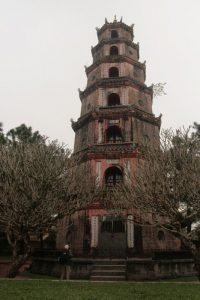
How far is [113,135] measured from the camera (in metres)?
24.5

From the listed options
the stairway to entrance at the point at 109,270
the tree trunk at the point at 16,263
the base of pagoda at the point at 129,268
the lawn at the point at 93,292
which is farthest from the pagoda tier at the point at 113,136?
the lawn at the point at 93,292

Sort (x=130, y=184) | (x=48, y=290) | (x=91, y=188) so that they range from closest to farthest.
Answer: (x=48, y=290) < (x=130, y=184) < (x=91, y=188)

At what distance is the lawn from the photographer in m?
9.53

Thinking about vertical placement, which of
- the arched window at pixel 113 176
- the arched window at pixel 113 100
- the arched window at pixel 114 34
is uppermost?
the arched window at pixel 114 34

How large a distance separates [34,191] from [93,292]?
6491 millimetres

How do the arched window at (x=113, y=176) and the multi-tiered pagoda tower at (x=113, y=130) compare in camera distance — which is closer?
the multi-tiered pagoda tower at (x=113, y=130)

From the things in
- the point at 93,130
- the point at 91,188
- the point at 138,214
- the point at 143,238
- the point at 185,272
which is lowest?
the point at 185,272

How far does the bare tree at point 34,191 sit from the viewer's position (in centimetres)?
1531

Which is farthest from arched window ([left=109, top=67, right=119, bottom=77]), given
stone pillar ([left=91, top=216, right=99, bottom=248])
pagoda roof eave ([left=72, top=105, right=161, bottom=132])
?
stone pillar ([left=91, top=216, right=99, bottom=248])

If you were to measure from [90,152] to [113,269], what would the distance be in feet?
26.5

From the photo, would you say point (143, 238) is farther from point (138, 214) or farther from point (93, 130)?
point (93, 130)

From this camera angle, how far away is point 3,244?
27.0m

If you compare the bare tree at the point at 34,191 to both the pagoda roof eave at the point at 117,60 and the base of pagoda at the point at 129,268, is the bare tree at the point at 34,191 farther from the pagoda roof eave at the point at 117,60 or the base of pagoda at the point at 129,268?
the pagoda roof eave at the point at 117,60

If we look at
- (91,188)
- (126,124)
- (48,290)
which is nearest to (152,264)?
(91,188)
